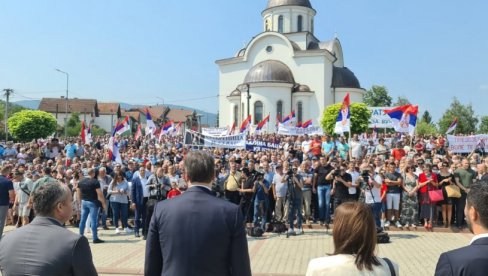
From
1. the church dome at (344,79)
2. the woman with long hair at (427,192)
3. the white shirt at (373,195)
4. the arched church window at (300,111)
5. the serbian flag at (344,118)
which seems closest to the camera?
Result: the white shirt at (373,195)

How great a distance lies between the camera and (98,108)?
11012 cm

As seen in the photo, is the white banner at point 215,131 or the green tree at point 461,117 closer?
the white banner at point 215,131

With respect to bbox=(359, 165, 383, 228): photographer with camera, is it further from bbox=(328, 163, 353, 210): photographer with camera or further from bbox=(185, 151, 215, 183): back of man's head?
bbox=(185, 151, 215, 183): back of man's head

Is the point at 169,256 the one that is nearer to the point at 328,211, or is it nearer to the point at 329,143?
the point at 328,211

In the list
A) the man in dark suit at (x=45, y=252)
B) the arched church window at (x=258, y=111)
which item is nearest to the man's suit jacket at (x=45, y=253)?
the man in dark suit at (x=45, y=252)

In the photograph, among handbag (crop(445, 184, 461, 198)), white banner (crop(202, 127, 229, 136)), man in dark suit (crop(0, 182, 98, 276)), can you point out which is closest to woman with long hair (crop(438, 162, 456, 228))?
handbag (crop(445, 184, 461, 198))

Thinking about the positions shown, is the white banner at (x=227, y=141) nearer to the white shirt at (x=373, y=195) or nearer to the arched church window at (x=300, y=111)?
the white shirt at (x=373, y=195)

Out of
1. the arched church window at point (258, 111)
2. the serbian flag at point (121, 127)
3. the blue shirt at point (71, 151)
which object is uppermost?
the arched church window at point (258, 111)

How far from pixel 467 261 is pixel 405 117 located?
19792 mm

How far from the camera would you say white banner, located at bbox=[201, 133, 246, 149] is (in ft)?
68.4

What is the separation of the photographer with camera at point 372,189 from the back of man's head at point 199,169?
30.2 ft

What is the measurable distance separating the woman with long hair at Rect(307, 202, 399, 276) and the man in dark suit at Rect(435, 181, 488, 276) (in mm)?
309

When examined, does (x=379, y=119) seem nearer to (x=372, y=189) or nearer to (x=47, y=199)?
(x=372, y=189)

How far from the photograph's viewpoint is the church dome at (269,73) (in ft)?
175
